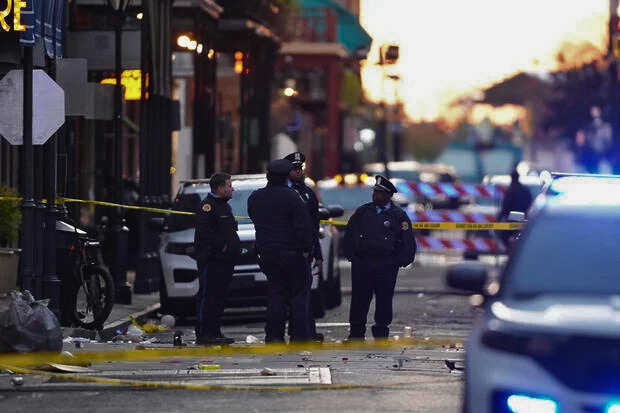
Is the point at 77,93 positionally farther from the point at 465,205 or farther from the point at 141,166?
the point at 465,205

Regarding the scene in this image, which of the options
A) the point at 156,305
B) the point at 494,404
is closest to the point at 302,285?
the point at 156,305

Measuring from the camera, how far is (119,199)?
960 inches

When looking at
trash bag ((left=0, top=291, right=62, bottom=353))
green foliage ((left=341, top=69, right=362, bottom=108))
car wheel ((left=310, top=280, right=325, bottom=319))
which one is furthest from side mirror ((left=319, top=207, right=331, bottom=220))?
green foliage ((left=341, top=69, right=362, bottom=108))

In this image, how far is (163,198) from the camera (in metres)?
28.4

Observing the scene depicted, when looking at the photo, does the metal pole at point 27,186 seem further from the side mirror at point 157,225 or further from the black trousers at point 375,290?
the side mirror at point 157,225

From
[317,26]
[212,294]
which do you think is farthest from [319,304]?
[317,26]

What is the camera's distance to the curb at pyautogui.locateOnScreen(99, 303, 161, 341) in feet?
62.0

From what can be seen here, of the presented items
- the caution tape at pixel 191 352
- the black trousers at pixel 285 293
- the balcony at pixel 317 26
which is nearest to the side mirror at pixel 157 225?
the caution tape at pixel 191 352

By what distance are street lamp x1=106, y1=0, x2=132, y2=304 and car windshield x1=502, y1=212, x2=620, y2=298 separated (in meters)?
14.2

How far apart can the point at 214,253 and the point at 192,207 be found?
4365 millimetres

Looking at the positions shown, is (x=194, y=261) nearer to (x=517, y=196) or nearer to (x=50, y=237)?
(x=50, y=237)

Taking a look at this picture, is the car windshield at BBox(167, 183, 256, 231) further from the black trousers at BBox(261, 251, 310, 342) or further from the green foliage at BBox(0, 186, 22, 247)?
the black trousers at BBox(261, 251, 310, 342)

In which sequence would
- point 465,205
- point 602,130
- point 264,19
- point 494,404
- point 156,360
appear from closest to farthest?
point 494,404
point 156,360
point 264,19
point 465,205
point 602,130

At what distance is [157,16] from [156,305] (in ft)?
20.5
